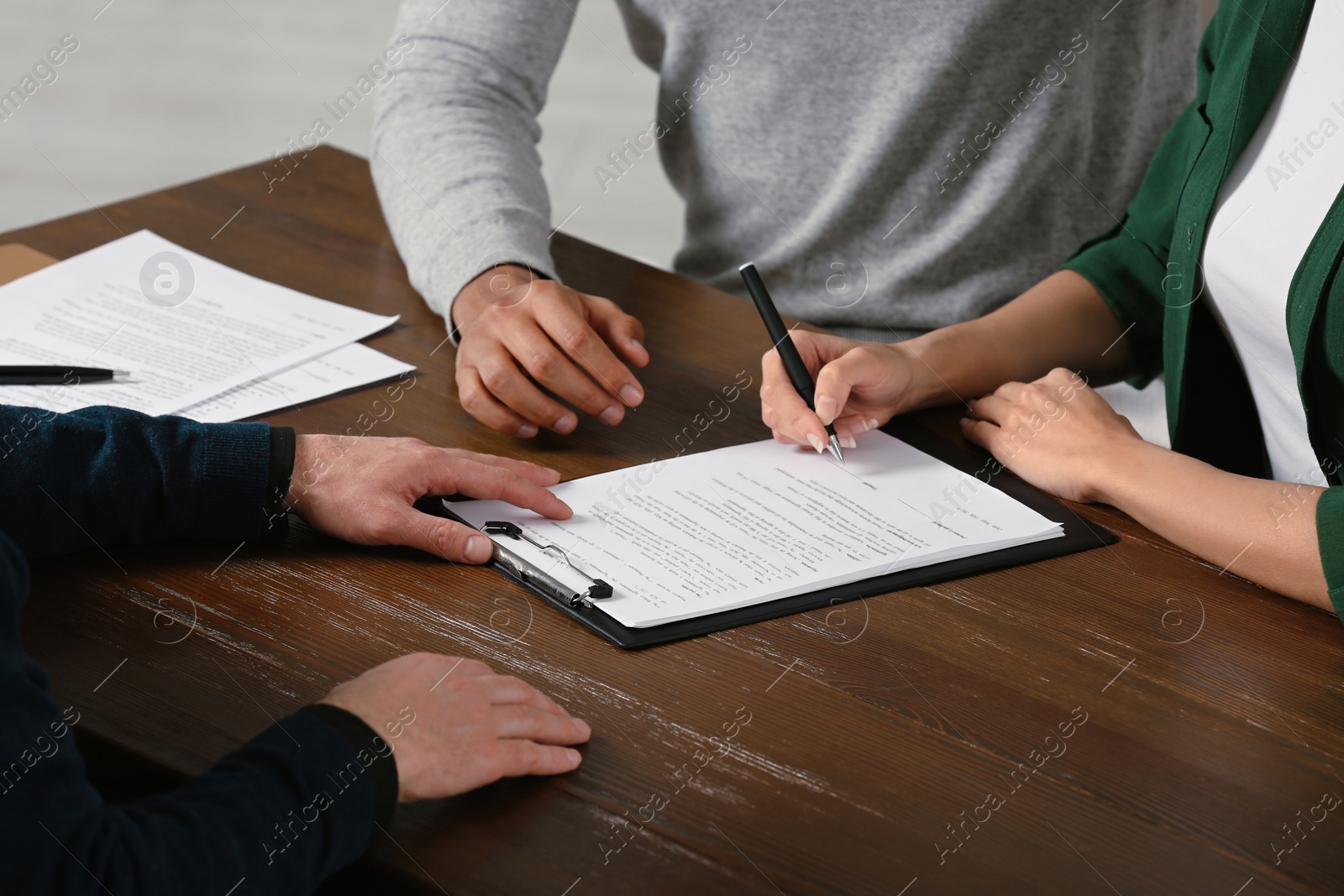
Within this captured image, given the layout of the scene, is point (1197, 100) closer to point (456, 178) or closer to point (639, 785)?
point (456, 178)

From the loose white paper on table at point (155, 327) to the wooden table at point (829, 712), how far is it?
0.26 m

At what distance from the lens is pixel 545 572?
833 mm


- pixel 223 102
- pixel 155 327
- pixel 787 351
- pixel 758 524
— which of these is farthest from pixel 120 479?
pixel 223 102

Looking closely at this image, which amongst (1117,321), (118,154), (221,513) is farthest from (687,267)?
(118,154)

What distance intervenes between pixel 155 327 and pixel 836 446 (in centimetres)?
69

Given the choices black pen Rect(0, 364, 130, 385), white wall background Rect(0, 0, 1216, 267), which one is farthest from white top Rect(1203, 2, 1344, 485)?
white wall background Rect(0, 0, 1216, 267)

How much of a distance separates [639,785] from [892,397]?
55cm

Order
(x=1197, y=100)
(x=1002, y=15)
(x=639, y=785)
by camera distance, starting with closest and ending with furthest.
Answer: (x=639, y=785) < (x=1197, y=100) < (x=1002, y=15)

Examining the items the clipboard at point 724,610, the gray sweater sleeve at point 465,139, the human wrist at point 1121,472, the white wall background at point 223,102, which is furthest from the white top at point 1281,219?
the white wall background at point 223,102

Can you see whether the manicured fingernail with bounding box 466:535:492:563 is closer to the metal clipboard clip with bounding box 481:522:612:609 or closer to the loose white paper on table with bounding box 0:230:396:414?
the metal clipboard clip with bounding box 481:522:612:609

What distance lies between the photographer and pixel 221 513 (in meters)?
0.85

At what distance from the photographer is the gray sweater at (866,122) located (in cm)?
149

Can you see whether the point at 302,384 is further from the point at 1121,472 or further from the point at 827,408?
the point at 1121,472

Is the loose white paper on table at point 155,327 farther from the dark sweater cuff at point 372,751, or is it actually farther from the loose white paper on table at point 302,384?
the dark sweater cuff at point 372,751
